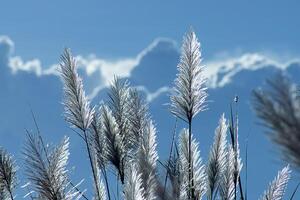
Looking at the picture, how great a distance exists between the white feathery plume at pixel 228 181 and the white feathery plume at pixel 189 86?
27 centimetres

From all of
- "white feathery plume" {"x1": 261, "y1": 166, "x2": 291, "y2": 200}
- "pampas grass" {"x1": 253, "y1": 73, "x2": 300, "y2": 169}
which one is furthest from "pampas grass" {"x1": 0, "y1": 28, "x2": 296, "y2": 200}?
"pampas grass" {"x1": 253, "y1": 73, "x2": 300, "y2": 169}

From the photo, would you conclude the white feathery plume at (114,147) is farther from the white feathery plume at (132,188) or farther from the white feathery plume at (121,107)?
the white feathery plume at (132,188)

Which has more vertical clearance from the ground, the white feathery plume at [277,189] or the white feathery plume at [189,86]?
the white feathery plume at [189,86]

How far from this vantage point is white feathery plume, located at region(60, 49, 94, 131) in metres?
2.50

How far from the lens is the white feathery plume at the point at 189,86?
244 centimetres

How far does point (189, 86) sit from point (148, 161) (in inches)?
19.0

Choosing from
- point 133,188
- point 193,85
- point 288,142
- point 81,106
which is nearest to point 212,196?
point 193,85

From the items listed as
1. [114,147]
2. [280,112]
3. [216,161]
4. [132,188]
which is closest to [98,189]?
[114,147]

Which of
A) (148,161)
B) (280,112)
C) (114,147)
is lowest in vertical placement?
Answer: (280,112)

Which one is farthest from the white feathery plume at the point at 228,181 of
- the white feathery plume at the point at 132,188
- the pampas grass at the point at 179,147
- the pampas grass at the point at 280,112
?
the pampas grass at the point at 280,112

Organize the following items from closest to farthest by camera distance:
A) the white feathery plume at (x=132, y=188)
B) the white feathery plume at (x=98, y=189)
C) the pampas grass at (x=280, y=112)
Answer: the pampas grass at (x=280, y=112), the white feathery plume at (x=132, y=188), the white feathery plume at (x=98, y=189)

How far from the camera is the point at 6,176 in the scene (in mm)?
2588

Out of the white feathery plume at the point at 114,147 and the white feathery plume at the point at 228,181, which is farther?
the white feathery plume at the point at 114,147

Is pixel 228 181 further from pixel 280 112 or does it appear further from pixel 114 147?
pixel 280 112
